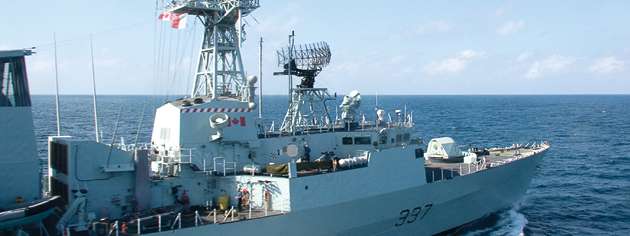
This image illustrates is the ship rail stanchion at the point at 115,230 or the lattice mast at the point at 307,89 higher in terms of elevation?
the lattice mast at the point at 307,89

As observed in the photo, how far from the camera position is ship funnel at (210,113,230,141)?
1625 centimetres

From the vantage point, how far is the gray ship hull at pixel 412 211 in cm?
1535

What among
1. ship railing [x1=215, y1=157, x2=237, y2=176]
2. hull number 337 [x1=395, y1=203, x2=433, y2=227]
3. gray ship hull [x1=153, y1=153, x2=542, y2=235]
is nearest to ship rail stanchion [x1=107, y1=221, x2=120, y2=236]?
gray ship hull [x1=153, y1=153, x2=542, y2=235]

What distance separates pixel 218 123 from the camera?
16.2 m

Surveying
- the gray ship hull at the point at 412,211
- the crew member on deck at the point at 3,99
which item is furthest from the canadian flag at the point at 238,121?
the crew member on deck at the point at 3,99

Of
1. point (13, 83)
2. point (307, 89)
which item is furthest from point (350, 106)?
point (13, 83)

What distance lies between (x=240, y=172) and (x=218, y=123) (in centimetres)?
185

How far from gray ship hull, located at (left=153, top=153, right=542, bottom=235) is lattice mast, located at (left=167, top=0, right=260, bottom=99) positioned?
4740 millimetres

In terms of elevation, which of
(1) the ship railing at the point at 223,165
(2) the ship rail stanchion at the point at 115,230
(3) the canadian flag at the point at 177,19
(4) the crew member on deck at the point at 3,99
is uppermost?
(3) the canadian flag at the point at 177,19

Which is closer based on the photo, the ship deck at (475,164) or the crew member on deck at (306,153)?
the crew member on deck at (306,153)

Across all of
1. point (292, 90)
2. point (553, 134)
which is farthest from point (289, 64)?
point (553, 134)

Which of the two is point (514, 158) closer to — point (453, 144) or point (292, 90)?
point (453, 144)

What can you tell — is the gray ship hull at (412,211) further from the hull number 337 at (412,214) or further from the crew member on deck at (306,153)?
the crew member on deck at (306,153)

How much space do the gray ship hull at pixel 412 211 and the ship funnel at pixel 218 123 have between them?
3.12 metres
